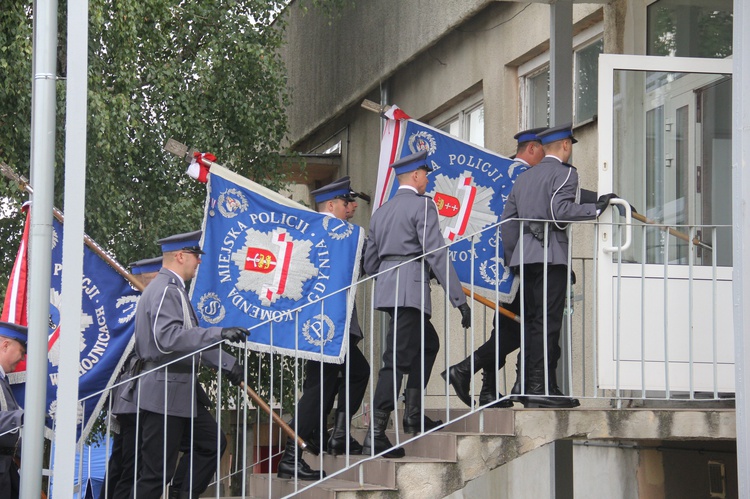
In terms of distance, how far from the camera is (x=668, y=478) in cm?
928

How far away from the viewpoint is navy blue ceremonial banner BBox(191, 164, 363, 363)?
310 inches

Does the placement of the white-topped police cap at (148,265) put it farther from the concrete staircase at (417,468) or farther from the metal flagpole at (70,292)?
the metal flagpole at (70,292)

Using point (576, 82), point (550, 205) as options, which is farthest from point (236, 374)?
point (576, 82)

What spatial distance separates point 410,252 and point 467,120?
5.72m

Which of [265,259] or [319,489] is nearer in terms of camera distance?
[319,489]

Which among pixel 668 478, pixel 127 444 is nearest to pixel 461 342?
pixel 668 478

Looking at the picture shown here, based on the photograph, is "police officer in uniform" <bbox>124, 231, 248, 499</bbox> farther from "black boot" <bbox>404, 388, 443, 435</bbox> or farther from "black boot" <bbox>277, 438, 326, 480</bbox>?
"black boot" <bbox>404, 388, 443, 435</bbox>

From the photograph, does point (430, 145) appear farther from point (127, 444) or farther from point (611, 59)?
point (127, 444)

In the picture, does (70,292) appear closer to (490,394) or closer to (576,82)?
(490,394)

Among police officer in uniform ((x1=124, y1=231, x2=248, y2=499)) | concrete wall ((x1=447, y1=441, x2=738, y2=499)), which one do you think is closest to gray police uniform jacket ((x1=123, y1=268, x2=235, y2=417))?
police officer in uniform ((x1=124, y1=231, x2=248, y2=499))

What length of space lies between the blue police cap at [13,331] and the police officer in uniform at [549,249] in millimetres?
3138

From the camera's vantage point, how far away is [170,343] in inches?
285

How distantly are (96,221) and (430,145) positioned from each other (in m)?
3.51

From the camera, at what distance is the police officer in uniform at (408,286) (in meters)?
7.13
